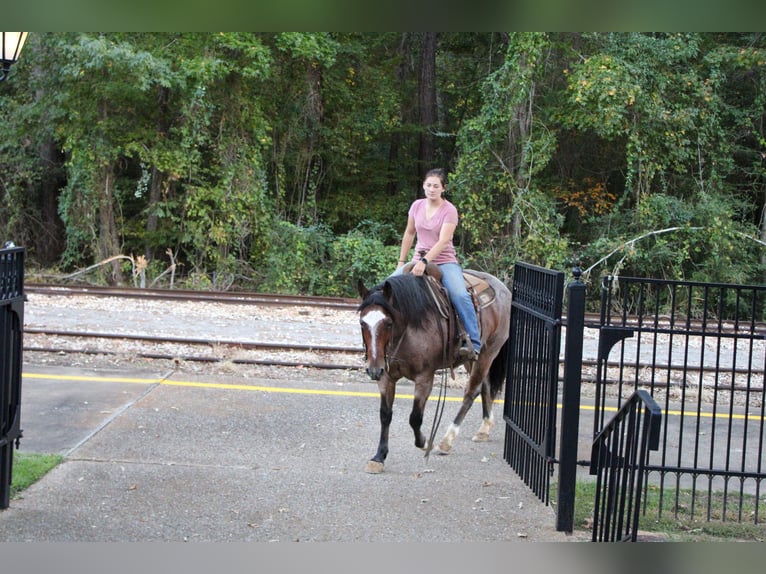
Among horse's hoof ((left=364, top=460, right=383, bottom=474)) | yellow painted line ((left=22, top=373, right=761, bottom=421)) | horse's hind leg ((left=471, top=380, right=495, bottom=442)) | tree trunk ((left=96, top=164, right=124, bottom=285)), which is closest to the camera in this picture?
horse's hoof ((left=364, top=460, right=383, bottom=474))

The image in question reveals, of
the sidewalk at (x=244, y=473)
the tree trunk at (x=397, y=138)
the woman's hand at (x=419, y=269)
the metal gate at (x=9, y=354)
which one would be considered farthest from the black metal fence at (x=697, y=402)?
the tree trunk at (x=397, y=138)

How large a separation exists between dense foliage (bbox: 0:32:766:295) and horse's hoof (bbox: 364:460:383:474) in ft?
41.0

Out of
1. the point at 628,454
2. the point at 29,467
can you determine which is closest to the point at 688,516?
the point at 628,454

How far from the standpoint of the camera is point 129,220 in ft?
74.3

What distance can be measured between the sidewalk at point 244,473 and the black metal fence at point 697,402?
122 centimetres

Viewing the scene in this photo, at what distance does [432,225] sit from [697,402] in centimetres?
408

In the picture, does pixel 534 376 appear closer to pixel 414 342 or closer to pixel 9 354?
pixel 414 342

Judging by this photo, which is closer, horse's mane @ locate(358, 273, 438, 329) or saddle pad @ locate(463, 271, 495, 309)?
horse's mane @ locate(358, 273, 438, 329)

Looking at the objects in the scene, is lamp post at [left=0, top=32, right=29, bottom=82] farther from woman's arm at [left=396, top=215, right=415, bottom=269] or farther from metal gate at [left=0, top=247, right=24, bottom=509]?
woman's arm at [left=396, top=215, right=415, bottom=269]

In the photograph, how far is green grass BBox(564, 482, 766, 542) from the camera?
601cm

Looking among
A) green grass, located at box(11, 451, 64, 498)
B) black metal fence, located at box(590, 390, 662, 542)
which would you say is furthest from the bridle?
green grass, located at box(11, 451, 64, 498)

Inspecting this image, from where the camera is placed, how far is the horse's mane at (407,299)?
267 inches

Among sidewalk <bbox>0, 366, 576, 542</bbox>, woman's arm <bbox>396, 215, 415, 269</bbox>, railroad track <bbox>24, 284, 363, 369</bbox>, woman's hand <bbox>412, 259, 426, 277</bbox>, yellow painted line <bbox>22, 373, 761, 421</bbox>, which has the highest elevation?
woman's arm <bbox>396, 215, 415, 269</bbox>
